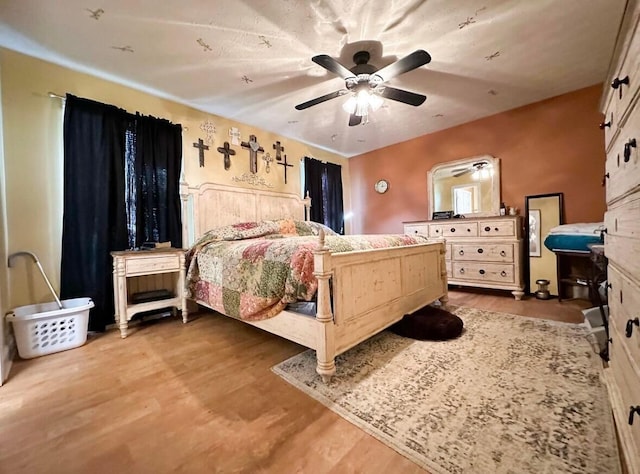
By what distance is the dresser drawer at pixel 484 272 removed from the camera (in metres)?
3.26

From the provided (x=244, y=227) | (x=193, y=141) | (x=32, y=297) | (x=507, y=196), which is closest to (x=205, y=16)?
(x=193, y=141)

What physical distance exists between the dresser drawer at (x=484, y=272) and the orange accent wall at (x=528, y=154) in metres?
0.87

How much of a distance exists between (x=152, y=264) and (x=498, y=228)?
4.00 meters

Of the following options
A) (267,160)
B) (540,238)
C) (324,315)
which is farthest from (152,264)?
(540,238)

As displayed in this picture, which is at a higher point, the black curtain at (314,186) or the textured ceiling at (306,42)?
the textured ceiling at (306,42)

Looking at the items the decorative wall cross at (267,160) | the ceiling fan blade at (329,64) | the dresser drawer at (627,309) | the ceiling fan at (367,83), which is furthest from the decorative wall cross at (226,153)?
the dresser drawer at (627,309)

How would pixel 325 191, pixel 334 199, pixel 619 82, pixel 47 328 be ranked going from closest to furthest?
pixel 619 82 → pixel 47 328 → pixel 325 191 → pixel 334 199

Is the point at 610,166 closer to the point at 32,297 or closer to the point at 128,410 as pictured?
the point at 128,410

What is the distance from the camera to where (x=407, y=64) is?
1.93 m

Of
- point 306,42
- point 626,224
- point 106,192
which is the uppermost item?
point 306,42

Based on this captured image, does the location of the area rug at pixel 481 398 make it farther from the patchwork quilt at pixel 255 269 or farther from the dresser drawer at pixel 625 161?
the dresser drawer at pixel 625 161

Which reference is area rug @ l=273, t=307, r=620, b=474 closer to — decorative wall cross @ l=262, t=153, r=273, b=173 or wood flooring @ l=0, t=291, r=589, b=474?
wood flooring @ l=0, t=291, r=589, b=474

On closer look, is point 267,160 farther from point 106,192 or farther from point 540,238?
point 540,238

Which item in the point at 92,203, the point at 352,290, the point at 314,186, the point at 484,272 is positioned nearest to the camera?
the point at 352,290
